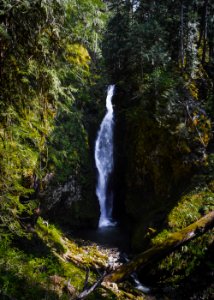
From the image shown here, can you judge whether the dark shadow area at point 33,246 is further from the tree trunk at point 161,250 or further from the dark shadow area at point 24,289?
the tree trunk at point 161,250

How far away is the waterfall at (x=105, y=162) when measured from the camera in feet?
50.7

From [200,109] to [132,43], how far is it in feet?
22.0

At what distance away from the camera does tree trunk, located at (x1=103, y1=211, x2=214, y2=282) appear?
23.2 ft

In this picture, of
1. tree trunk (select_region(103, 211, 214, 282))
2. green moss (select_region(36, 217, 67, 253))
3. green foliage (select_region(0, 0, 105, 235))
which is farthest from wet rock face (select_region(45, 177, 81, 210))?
green foliage (select_region(0, 0, 105, 235))

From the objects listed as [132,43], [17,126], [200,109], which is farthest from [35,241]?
[132,43]

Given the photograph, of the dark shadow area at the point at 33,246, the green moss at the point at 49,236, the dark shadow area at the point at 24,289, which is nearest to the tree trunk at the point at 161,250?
the dark shadow area at the point at 33,246

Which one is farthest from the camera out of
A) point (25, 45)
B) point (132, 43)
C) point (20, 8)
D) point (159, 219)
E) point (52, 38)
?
point (132, 43)

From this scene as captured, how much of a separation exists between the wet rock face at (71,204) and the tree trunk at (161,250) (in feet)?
17.1

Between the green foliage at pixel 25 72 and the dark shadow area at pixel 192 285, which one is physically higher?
the green foliage at pixel 25 72

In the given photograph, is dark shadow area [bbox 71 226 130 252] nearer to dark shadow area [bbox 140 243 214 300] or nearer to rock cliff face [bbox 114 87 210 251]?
rock cliff face [bbox 114 87 210 251]

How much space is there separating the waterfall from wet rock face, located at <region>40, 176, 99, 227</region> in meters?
0.81

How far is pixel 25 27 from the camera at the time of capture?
3.70 metres

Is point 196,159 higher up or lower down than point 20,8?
lower down

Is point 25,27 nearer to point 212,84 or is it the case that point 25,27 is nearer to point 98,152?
point 98,152
